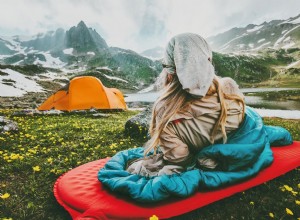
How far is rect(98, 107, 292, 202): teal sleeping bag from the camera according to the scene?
13.6 feet

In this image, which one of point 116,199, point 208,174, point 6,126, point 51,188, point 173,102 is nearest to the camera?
point 173,102

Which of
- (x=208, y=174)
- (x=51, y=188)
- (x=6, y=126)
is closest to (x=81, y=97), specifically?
(x=6, y=126)

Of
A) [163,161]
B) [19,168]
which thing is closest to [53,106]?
[19,168]

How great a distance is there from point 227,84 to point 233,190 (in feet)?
6.46

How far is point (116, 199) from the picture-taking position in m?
4.37

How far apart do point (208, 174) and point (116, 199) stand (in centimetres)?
170

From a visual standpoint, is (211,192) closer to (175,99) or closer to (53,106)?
(175,99)

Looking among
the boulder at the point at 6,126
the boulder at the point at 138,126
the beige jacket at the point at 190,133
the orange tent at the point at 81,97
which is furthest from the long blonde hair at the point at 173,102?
the orange tent at the point at 81,97

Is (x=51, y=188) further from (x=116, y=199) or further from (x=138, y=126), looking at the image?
(x=138, y=126)

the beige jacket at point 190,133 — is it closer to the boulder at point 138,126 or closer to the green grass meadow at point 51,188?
the green grass meadow at point 51,188

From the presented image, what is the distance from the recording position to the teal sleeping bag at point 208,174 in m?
4.15

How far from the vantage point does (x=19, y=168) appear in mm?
6859

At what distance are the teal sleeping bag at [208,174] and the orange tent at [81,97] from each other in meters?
16.9

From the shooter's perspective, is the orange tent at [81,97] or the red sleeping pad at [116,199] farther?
the orange tent at [81,97]
